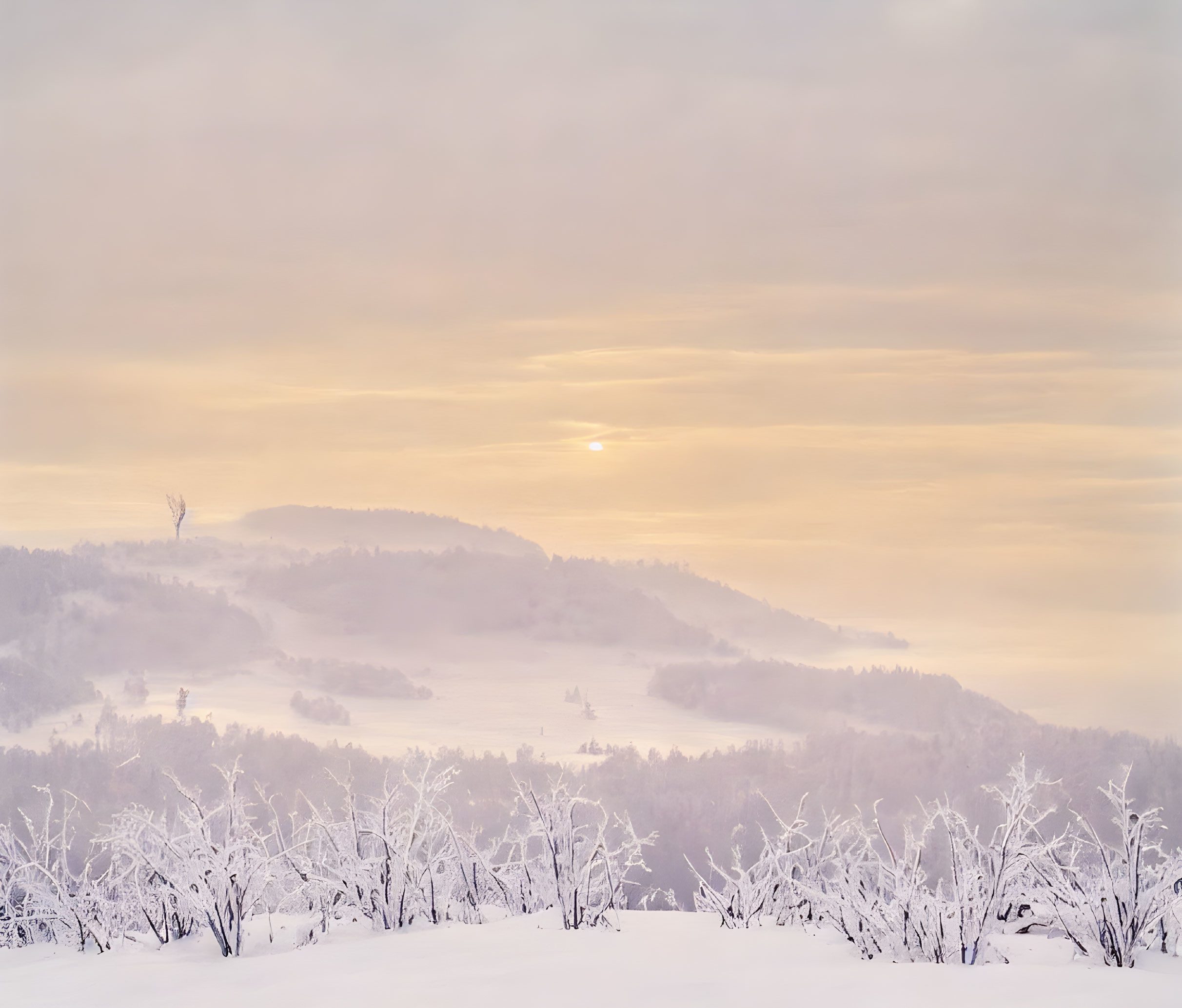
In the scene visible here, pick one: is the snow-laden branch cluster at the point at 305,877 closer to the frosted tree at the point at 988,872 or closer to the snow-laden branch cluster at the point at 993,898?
the snow-laden branch cluster at the point at 993,898

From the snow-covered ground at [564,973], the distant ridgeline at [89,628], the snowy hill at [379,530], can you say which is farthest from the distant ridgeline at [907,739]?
the distant ridgeline at [89,628]

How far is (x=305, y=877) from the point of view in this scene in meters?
3.03

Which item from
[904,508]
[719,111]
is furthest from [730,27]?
[904,508]

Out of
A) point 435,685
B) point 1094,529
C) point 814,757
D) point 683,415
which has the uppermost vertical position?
point 683,415

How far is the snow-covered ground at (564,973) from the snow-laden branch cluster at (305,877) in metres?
0.09

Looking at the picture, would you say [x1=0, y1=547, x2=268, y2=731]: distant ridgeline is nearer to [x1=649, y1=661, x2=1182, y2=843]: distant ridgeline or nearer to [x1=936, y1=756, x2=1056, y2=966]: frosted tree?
[x1=649, y1=661, x2=1182, y2=843]: distant ridgeline

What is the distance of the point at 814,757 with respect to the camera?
4.16 meters

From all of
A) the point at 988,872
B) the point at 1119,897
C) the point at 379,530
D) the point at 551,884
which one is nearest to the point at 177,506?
the point at 379,530

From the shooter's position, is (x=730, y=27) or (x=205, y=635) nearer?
(x=730, y=27)

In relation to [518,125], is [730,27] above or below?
above

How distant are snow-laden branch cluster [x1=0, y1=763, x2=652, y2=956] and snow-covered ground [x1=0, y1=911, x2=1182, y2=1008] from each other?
0.30ft

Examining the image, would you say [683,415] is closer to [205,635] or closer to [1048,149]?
[1048,149]

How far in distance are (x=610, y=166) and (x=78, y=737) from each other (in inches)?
128

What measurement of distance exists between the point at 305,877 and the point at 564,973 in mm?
1065
